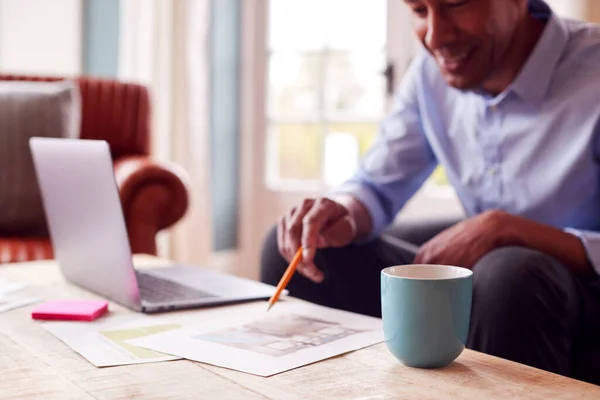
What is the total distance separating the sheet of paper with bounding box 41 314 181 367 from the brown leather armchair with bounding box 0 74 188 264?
24.2 inches

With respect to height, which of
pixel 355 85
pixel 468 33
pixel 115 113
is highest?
pixel 468 33

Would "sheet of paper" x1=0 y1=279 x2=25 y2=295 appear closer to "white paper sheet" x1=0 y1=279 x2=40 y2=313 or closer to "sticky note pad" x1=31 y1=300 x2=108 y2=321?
"white paper sheet" x1=0 y1=279 x2=40 y2=313

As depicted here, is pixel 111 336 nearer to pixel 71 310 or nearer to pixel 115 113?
pixel 71 310

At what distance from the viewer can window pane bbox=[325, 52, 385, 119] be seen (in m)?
2.99

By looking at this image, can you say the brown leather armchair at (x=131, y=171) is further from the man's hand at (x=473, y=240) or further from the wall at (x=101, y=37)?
the wall at (x=101, y=37)

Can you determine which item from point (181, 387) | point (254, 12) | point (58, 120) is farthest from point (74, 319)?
point (254, 12)

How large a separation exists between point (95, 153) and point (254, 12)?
→ 2.37 m

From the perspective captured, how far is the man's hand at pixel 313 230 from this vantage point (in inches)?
44.1

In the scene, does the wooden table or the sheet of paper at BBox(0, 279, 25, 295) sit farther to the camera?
the sheet of paper at BBox(0, 279, 25, 295)

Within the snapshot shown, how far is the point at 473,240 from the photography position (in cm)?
116

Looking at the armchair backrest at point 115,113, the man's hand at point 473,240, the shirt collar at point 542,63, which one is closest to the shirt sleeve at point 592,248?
the man's hand at point 473,240

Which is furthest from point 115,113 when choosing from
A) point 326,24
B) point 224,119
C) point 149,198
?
point 326,24

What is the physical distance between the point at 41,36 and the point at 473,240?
8.56ft

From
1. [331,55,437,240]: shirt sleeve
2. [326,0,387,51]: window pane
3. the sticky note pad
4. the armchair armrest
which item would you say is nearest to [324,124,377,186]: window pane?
[326,0,387,51]: window pane
